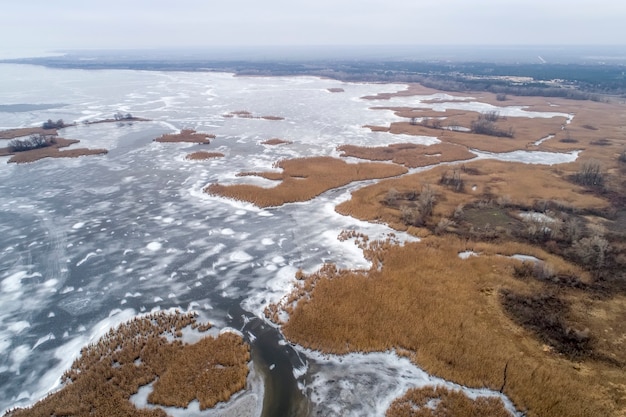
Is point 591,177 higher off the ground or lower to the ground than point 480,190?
higher

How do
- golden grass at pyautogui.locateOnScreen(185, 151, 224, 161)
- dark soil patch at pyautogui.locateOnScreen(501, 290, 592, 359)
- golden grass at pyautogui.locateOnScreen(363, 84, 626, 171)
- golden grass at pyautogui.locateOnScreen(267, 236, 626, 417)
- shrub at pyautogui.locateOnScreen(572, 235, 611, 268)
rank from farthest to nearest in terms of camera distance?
golden grass at pyautogui.locateOnScreen(363, 84, 626, 171)
golden grass at pyautogui.locateOnScreen(185, 151, 224, 161)
shrub at pyautogui.locateOnScreen(572, 235, 611, 268)
dark soil patch at pyautogui.locateOnScreen(501, 290, 592, 359)
golden grass at pyautogui.locateOnScreen(267, 236, 626, 417)

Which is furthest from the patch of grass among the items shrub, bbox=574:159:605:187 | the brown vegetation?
shrub, bbox=574:159:605:187

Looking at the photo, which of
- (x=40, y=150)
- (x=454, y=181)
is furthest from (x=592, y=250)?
(x=40, y=150)

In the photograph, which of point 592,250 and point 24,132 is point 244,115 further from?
point 592,250

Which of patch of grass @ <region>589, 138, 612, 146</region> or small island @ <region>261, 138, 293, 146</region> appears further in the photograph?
patch of grass @ <region>589, 138, 612, 146</region>

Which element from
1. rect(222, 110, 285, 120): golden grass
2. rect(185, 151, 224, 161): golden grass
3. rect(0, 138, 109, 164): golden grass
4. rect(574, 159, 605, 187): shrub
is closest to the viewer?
rect(574, 159, 605, 187): shrub

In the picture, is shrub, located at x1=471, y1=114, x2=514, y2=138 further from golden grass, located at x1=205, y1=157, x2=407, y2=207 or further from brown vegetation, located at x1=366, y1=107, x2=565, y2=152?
golden grass, located at x1=205, y1=157, x2=407, y2=207

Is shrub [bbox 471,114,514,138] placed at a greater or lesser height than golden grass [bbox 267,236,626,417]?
greater
